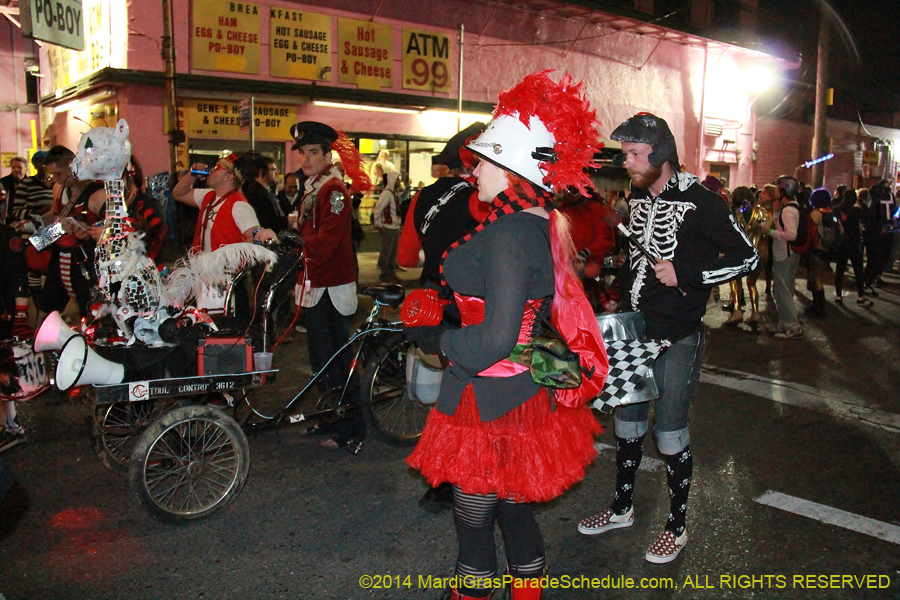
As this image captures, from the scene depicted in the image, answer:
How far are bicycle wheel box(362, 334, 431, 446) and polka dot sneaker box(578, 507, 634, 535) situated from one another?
62.9 inches

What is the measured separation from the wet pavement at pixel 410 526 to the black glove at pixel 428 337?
1.36 meters

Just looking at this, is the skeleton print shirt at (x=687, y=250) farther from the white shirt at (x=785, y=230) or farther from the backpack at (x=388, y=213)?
the backpack at (x=388, y=213)

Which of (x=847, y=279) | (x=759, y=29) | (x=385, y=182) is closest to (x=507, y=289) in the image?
(x=385, y=182)

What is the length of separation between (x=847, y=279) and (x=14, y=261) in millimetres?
15131

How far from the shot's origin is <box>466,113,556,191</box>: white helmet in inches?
99.4

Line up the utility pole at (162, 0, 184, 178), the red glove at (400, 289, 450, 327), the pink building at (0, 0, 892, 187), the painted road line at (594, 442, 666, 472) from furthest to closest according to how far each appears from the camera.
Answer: the pink building at (0, 0, 892, 187) → the utility pole at (162, 0, 184, 178) → the painted road line at (594, 442, 666, 472) → the red glove at (400, 289, 450, 327)

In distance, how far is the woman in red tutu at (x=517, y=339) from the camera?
2.49 metres

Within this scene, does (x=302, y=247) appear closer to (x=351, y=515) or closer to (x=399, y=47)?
(x=351, y=515)

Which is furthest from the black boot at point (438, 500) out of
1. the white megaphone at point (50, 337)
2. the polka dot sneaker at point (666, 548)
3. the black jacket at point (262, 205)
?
the black jacket at point (262, 205)

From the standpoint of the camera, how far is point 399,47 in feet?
55.2

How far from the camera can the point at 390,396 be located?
16.7ft

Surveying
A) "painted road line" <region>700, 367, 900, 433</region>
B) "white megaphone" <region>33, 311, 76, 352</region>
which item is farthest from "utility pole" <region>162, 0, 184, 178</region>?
"painted road line" <region>700, 367, 900, 433</region>

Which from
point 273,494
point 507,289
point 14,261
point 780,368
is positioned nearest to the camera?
point 507,289

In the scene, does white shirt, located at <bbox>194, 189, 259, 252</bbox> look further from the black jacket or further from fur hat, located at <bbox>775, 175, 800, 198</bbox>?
fur hat, located at <bbox>775, 175, 800, 198</bbox>
